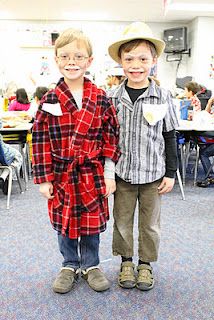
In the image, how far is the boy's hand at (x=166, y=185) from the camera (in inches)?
65.1

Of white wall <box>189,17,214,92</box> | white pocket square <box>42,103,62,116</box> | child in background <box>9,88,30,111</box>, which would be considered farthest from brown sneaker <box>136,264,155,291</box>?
white wall <box>189,17,214,92</box>

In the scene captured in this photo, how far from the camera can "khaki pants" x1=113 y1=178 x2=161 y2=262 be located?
1674 mm

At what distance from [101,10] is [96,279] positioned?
23.0 ft

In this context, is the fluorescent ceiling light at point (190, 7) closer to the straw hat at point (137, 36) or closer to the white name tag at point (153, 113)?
the straw hat at point (137, 36)

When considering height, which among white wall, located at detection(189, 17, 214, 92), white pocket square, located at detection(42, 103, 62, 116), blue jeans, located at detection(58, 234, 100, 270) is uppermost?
white wall, located at detection(189, 17, 214, 92)

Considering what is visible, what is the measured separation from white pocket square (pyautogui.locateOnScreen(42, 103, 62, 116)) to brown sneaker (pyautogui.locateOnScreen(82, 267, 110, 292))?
818mm

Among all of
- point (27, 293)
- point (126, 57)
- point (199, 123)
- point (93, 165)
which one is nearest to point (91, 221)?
point (93, 165)

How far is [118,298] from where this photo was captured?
66.3 inches

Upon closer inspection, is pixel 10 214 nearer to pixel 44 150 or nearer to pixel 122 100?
pixel 44 150

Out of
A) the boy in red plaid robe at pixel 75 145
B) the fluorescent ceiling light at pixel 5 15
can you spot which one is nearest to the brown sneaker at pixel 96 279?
the boy in red plaid robe at pixel 75 145

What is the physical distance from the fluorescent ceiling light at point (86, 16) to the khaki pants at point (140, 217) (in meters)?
7.12

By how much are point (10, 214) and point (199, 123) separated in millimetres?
2108

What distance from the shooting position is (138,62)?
151 centimetres

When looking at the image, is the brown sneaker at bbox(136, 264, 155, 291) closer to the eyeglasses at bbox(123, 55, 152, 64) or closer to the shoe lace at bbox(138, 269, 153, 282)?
the shoe lace at bbox(138, 269, 153, 282)
